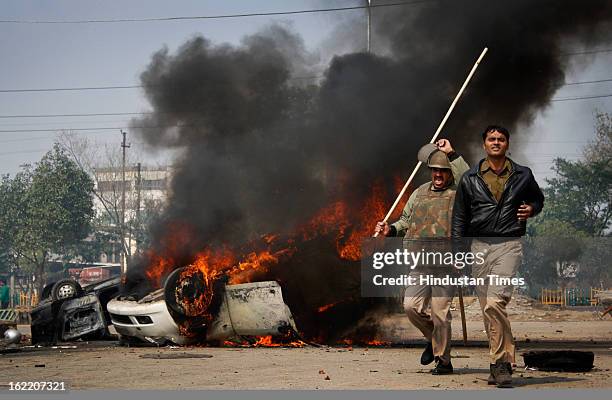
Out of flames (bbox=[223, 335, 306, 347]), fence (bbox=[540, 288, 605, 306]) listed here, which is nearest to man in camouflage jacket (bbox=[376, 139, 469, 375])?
flames (bbox=[223, 335, 306, 347])

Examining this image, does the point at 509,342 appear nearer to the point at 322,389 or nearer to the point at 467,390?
the point at 467,390

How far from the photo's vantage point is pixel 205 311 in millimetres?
12977

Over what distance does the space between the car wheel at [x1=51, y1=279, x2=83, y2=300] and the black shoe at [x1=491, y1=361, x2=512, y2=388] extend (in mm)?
8030

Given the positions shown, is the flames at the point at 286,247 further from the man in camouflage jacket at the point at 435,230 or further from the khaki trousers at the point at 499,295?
the khaki trousers at the point at 499,295

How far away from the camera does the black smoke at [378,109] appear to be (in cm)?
1547

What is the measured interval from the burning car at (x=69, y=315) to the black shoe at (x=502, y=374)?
25.4 feet

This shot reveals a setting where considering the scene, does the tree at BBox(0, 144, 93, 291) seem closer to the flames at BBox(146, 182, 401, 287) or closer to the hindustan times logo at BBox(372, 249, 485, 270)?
the flames at BBox(146, 182, 401, 287)

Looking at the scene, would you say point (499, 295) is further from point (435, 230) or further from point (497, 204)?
point (435, 230)

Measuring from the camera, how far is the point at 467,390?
24.6 feet

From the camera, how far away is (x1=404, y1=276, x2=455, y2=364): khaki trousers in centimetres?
884

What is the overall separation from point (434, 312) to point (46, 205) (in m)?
31.8

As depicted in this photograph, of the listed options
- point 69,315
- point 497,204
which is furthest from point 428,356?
point 69,315

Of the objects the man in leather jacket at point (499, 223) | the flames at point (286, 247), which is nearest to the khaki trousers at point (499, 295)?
the man in leather jacket at point (499, 223)

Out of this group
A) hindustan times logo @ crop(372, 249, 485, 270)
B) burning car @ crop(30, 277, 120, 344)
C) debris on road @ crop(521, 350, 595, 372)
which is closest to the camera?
hindustan times logo @ crop(372, 249, 485, 270)
